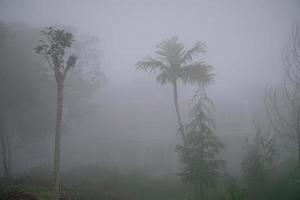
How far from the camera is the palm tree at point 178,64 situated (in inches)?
631

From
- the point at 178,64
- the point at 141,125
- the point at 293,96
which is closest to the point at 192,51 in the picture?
the point at 178,64

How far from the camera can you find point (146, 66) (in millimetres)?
16797

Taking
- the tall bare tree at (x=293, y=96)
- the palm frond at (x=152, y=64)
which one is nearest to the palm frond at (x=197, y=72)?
the palm frond at (x=152, y=64)

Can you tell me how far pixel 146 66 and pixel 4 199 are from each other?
10.5 metres

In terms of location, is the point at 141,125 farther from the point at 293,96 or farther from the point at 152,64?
the point at 293,96

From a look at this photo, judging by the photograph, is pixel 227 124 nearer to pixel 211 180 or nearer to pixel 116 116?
pixel 116 116

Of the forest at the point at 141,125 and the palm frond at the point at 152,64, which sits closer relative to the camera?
the forest at the point at 141,125

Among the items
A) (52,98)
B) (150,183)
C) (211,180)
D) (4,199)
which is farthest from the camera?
(52,98)

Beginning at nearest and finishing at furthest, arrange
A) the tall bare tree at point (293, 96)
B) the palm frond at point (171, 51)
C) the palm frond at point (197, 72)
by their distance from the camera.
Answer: the tall bare tree at point (293, 96) < the palm frond at point (197, 72) < the palm frond at point (171, 51)

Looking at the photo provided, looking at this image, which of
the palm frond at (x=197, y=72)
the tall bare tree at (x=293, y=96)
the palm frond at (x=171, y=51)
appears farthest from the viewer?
the palm frond at (x=171, y=51)

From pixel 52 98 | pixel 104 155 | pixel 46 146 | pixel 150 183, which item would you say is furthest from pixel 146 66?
pixel 46 146

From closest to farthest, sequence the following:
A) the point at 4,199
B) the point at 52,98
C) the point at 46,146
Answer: the point at 4,199 < the point at 52,98 < the point at 46,146

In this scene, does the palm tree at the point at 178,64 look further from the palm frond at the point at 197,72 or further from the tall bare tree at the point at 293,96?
the tall bare tree at the point at 293,96

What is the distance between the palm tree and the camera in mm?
16038
